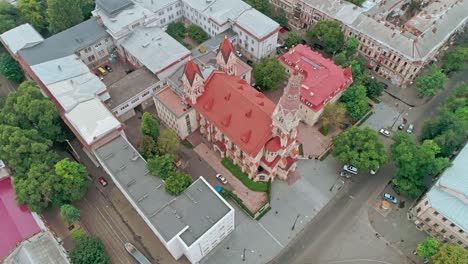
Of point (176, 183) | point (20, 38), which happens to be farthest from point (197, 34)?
point (176, 183)

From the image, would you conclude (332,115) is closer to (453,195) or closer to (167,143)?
(453,195)

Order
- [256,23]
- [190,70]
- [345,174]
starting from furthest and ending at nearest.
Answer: [256,23] → [345,174] → [190,70]

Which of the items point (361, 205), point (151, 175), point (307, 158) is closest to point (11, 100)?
point (151, 175)

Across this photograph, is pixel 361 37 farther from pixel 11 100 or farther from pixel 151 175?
pixel 11 100

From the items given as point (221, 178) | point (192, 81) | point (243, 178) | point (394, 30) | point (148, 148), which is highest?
point (394, 30)

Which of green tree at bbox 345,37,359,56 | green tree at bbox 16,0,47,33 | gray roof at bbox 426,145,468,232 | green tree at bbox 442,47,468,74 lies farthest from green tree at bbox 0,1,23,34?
green tree at bbox 442,47,468,74

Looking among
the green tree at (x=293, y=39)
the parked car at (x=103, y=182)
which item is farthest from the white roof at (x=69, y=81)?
the green tree at (x=293, y=39)

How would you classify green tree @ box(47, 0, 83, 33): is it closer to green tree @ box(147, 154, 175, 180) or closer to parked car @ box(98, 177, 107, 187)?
parked car @ box(98, 177, 107, 187)
